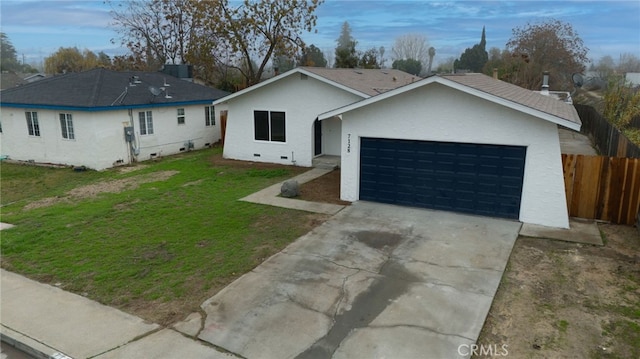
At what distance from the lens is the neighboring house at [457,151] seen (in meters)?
10.6

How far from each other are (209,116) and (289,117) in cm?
799

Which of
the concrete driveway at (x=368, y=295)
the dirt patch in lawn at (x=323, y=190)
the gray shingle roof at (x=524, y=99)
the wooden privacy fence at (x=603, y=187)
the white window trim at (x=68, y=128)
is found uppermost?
the gray shingle roof at (x=524, y=99)

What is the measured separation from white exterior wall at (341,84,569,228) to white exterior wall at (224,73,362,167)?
4769mm

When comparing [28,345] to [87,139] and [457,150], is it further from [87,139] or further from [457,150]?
[87,139]

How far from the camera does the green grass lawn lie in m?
7.73

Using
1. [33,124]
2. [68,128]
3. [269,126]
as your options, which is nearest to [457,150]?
[269,126]

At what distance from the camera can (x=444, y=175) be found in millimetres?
11719

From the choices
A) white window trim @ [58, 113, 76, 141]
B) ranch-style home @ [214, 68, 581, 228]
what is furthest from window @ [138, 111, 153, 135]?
ranch-style home @ [214, 68, 581, 228]

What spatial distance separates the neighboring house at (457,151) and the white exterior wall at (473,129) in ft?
0.07

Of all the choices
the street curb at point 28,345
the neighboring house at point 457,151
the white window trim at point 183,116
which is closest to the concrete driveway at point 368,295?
the neighboring house at point 457,151

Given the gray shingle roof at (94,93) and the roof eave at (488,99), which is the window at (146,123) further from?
the roof eave at (488,99)

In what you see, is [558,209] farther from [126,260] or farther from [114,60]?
[114,60]

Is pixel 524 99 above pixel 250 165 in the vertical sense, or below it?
above

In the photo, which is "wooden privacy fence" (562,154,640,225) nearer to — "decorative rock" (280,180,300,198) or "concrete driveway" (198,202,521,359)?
"concrete driveway" (198,202,521,359)
